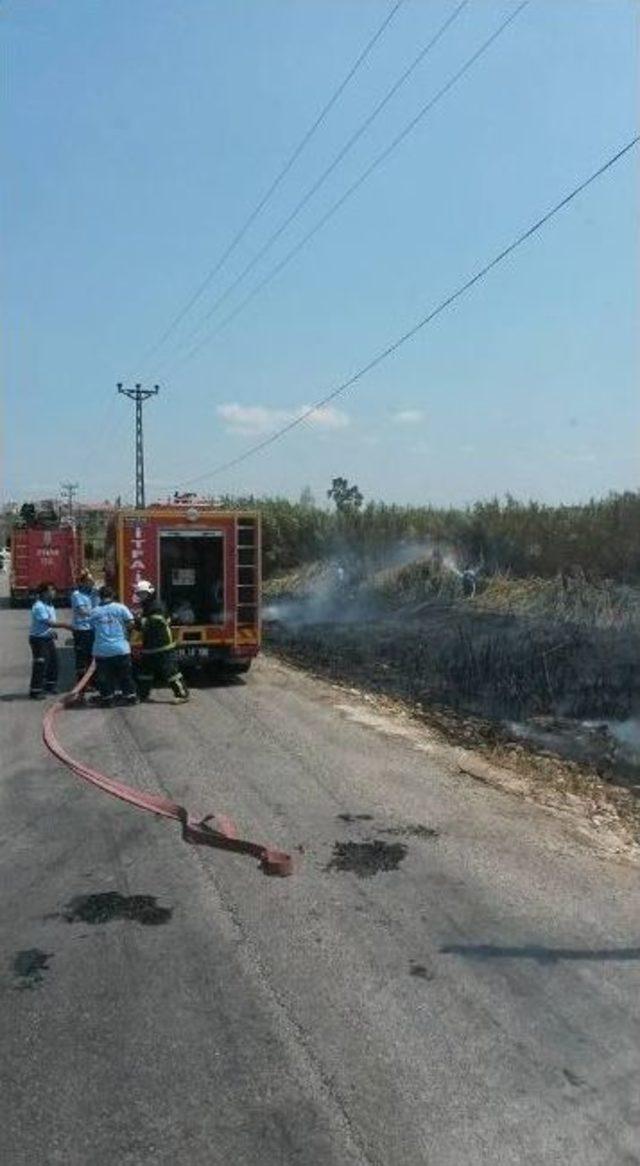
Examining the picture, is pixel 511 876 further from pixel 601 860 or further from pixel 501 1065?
pixel 501 1065

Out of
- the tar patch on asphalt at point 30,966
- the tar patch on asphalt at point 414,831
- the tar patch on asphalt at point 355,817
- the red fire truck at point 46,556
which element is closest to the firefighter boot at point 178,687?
the tar patch on asphalt at point 355,817

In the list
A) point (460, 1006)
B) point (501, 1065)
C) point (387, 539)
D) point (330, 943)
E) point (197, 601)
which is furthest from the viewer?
point (387, 539)

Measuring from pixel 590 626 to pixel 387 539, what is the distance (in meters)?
16.4

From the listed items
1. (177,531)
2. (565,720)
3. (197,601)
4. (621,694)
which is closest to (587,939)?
(565,720)

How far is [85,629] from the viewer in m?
15.7

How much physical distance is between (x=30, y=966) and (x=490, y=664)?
45.7 feet

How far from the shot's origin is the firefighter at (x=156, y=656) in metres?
14.2

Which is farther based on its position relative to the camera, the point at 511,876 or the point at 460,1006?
the point at 511,876

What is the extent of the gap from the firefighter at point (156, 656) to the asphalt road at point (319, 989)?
5.41 meters

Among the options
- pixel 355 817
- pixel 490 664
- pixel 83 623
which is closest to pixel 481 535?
pixel 490 664

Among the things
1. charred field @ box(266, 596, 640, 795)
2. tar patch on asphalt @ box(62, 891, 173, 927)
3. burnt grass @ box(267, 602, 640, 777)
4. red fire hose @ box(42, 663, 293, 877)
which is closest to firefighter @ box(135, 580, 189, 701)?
charred field @ box(266, 596, 640, 795)

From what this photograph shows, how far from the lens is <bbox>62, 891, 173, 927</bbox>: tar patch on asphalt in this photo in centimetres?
574

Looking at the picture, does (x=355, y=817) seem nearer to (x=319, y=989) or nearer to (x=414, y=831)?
(x=414, y=831)

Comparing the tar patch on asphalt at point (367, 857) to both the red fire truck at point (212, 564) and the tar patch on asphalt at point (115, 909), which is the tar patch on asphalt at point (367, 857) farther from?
the red fire truck at point (212, 564)
